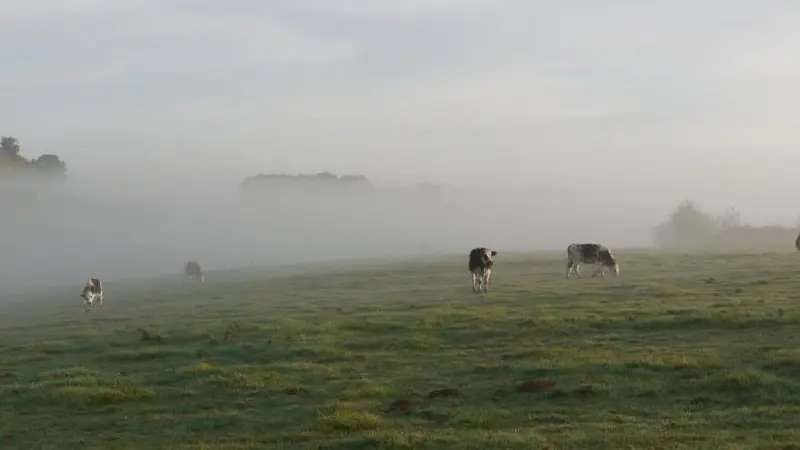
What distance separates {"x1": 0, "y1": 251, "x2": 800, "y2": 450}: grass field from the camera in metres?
14.1

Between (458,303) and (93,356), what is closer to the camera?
(93,356)

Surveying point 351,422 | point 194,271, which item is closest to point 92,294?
point 194,271

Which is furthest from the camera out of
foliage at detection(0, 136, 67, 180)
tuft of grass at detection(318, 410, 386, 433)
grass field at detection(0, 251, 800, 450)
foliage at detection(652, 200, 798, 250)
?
foliage at detection(0, 136, 67, 180)

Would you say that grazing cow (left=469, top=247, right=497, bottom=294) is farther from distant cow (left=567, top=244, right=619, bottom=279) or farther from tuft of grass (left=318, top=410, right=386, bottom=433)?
tuft of grass (left=318, top=410, right=386, bottom=433)

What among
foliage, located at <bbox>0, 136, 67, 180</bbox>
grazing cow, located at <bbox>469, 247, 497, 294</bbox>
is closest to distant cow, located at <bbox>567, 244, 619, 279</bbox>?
grazing cow, located at <bbox>469, 247, 497, 294</bbox>

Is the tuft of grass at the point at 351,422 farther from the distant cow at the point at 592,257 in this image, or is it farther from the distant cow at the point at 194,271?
the distant cow at the point at 194,271

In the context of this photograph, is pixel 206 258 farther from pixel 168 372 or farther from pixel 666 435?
pixel 666 435

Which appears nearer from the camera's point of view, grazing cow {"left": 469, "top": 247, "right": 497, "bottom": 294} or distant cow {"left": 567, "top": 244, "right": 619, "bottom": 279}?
grazing cow {"left": 469, "top": 247, "right": 497, "bottom": 294}

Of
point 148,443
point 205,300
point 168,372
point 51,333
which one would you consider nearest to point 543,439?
point 148,443

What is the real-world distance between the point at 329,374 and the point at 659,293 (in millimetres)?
17656

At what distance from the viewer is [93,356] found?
25.7m

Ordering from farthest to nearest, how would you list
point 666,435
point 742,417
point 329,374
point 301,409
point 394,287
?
point 394,287, point 329,374, point 301,409, point 742,417, point 666,435

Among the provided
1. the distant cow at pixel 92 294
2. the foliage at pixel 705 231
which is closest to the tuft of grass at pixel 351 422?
the distant cow at pixel 92 294

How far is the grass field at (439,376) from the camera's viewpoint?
556 inches
